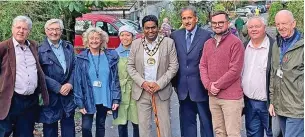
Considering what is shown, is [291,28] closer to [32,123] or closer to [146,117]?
[146,117]

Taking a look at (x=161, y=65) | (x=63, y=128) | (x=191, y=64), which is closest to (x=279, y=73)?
(x=191, y=64)

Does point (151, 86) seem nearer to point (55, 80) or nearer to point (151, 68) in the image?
point (151, 68)

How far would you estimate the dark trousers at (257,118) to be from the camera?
5.04 metres

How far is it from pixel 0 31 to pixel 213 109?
11.2 feet

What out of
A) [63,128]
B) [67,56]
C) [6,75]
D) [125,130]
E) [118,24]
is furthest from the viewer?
[118,24]

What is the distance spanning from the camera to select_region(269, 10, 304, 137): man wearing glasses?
4375mm

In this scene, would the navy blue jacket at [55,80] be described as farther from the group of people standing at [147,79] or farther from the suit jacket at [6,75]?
the suit jacket at [6,75]

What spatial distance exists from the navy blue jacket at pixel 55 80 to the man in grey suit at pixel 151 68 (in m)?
0.70

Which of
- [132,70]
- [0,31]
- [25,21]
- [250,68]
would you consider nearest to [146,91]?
[132,70]

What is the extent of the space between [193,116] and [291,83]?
4.85ft

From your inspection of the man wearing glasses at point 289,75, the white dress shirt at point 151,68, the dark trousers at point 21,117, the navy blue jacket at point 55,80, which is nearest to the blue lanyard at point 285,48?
the man wearing glasses at point 289,75

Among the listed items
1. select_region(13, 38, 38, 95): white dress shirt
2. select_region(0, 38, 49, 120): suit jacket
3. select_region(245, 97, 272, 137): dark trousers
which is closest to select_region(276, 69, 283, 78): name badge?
select_region(245, 97, 272, 137): dark trousers

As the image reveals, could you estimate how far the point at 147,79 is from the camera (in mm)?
5297

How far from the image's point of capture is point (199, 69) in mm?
5199
